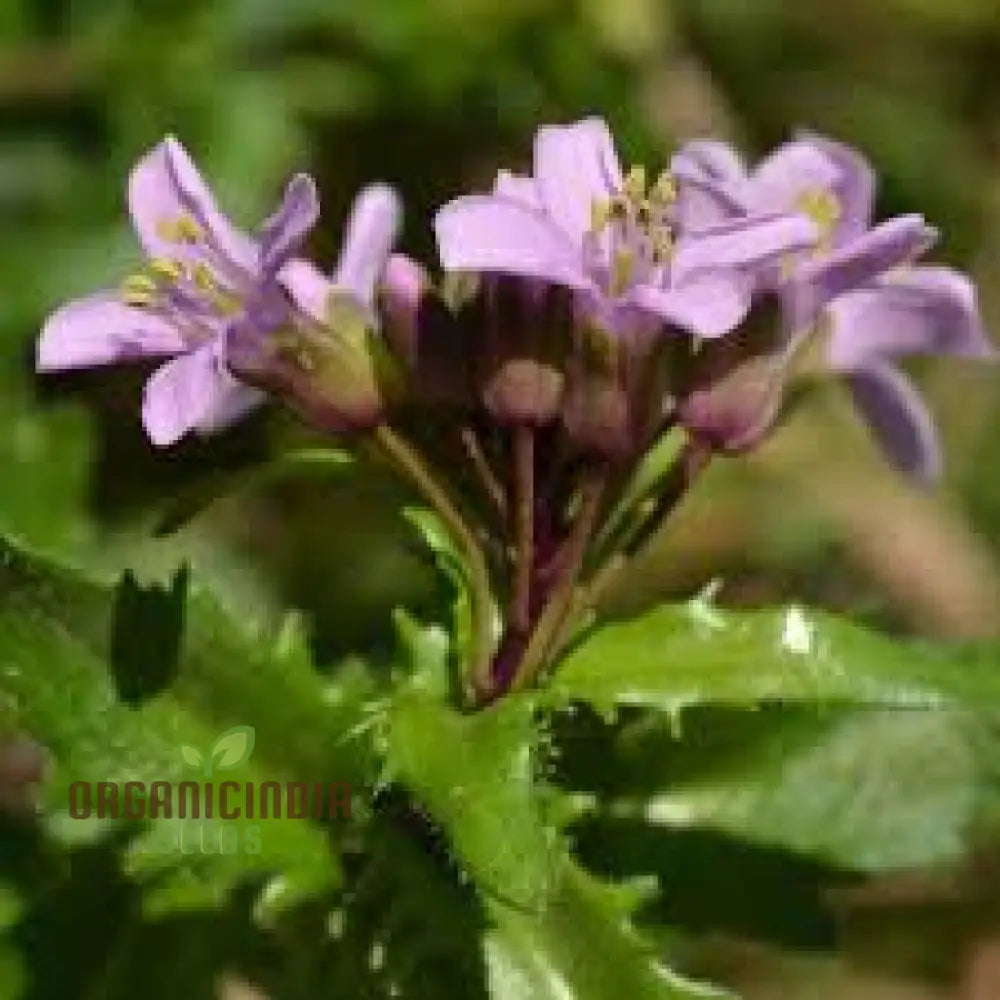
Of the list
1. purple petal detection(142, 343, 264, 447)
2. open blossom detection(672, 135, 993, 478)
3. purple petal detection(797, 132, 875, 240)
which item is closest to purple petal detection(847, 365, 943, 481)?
open blossom detection(672, 135, 993, 478)

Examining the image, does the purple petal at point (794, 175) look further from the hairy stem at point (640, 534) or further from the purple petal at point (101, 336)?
the purple petal at point (101, 336)

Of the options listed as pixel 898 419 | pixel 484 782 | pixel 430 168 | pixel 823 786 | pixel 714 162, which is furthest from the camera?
pixel 430 168

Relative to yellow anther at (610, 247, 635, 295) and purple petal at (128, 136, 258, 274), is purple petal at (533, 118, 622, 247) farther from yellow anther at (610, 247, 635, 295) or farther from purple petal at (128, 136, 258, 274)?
purple petal at (128, 136, 258, 274)

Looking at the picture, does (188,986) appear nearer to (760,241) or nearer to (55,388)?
(760,241)

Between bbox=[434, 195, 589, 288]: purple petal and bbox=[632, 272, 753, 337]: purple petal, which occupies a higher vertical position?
bbox=[434, 195, 589, 288]: purple petal

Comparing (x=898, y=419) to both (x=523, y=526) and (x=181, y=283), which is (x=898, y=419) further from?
(x=181, y=283)

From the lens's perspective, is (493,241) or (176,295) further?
(176,295)

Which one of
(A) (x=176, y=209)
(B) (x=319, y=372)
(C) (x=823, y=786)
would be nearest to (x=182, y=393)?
(B) (x=319, y=372)
